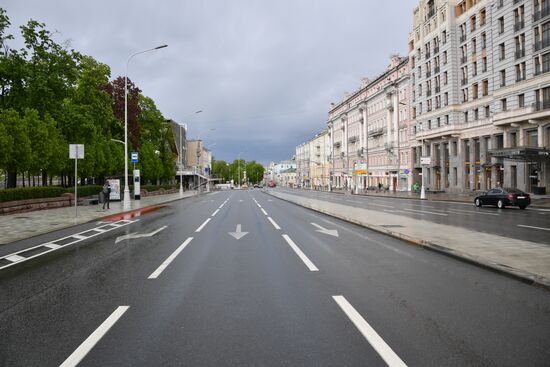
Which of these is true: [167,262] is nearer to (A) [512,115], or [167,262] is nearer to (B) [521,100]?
(A) [512,115]

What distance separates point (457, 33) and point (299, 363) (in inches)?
2240

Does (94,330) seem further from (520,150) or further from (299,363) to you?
(520,150)

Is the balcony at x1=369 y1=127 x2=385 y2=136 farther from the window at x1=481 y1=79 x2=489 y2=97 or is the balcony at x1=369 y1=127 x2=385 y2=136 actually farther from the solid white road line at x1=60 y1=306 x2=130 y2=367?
the solid white road line at x1=60 y1=306 x2=130 y2=367

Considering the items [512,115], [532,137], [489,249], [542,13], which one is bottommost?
[489,249]

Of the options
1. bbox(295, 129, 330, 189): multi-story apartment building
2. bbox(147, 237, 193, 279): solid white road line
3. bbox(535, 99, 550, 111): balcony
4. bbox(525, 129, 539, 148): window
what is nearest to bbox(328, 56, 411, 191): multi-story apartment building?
bbox(525, 129, 539, 148): window

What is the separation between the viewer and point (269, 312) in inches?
204

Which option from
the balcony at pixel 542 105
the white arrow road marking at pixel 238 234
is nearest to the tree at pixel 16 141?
the white arrow road marking at pixel 238 234

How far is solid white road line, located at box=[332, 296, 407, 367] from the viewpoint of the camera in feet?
12.4

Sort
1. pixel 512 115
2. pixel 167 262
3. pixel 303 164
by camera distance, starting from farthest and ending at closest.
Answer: pixel 303 164
pixel 512 115
pixel 167 262

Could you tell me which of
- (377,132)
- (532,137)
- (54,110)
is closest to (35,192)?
(54,110)

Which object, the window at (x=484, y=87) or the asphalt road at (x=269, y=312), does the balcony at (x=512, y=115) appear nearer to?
the window at (x=484, y=87)

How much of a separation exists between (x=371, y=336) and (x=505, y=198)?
2543 cm

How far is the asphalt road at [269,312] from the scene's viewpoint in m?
3.96

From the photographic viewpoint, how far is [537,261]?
308 inches
